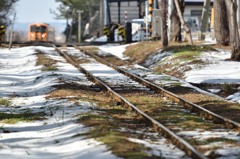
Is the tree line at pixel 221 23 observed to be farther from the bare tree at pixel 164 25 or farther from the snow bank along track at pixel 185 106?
the snow bank along track at pixel 185 106

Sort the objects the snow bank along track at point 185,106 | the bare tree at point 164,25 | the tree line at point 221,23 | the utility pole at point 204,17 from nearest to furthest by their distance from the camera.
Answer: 1. the snow bank along track at point 185,106
2. the tree line at point 221,23
3. the bare tree at point 164,25
4. the utility pole at point 204,17

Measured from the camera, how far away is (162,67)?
80.0 ft

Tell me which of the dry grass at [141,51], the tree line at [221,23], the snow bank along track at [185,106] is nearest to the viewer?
the snow bank along track at [185,106]

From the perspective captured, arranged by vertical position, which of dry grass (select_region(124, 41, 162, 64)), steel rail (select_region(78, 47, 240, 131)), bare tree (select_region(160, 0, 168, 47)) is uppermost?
bare tree (select_region(160, 0, 168, 47))

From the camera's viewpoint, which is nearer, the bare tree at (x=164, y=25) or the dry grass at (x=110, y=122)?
the dry grass at (x=110, y=122)

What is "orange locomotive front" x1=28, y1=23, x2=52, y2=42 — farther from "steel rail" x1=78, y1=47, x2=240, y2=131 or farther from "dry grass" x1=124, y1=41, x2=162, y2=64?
"steel rail" x1=78, y1=47, x2=240, y2=131

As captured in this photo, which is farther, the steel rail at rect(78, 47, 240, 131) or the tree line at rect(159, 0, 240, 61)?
the tree line at rect(159, 0, 240, 61)

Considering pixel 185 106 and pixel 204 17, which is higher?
pixel 204 17

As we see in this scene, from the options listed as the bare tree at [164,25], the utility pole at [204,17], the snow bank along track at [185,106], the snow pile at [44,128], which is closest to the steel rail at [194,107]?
the snow bank along track at [185,106]

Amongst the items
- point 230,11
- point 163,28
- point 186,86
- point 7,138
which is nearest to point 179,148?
point 7,138

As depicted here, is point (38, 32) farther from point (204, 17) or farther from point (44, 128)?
point (44, 128)

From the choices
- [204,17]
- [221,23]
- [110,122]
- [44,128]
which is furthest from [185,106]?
[204,17]

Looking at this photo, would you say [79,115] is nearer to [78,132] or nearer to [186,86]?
[78,132]

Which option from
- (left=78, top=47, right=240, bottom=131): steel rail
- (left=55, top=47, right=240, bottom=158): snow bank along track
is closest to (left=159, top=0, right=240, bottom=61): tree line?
(left=78, top=47, right=240, bottom=131): steel rail
